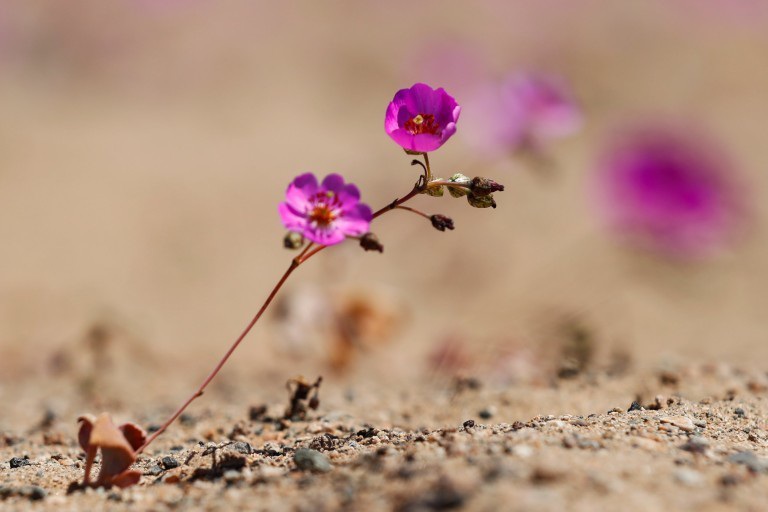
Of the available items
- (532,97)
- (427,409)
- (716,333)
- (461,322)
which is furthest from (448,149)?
(427,409)

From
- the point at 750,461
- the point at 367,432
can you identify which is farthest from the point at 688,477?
the point at 367,432

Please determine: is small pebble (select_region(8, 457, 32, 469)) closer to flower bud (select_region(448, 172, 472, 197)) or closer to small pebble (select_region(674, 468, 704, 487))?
flower bud (select_region(448, 172, 472, 197))

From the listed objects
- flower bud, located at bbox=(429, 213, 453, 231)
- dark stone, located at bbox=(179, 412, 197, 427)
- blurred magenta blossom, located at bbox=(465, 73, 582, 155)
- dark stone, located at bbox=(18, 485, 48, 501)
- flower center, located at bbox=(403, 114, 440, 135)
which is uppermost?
blurred magenta blossom, located at bbox=(465, 73, 582, 155)

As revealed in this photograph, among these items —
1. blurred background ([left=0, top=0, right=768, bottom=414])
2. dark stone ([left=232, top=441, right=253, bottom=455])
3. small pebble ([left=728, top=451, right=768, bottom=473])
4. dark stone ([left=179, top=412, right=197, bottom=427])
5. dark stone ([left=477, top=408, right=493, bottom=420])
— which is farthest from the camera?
blurred background ([left=0, top=0, right=768, bottom=414])

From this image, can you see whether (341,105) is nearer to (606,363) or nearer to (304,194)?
(606,363)

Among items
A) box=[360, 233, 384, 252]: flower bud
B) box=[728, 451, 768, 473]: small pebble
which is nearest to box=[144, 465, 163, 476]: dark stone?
box=[360, 233, 384, 252]: flower bud

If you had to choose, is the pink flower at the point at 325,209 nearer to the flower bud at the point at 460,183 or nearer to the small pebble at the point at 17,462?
the flower bud at the point at 460,183

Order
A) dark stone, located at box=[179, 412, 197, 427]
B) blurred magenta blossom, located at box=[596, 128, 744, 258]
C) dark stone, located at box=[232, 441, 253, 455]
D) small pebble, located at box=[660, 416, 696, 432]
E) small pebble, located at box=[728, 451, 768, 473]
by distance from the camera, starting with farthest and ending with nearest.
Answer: blurred magenta blossom, located at box=[596, 128, 744, 258] → dark stone, located at box=[179, 412, 197, 427] → dark stone, located at box=[232, 441, 253, 455] → small pebble, located at box=[660, 416, 696, 432] → small pebble, located at box=[728, 451, 768, 473]

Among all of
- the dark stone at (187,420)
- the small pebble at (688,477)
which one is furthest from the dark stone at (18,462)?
the small pebble at (688,477)
